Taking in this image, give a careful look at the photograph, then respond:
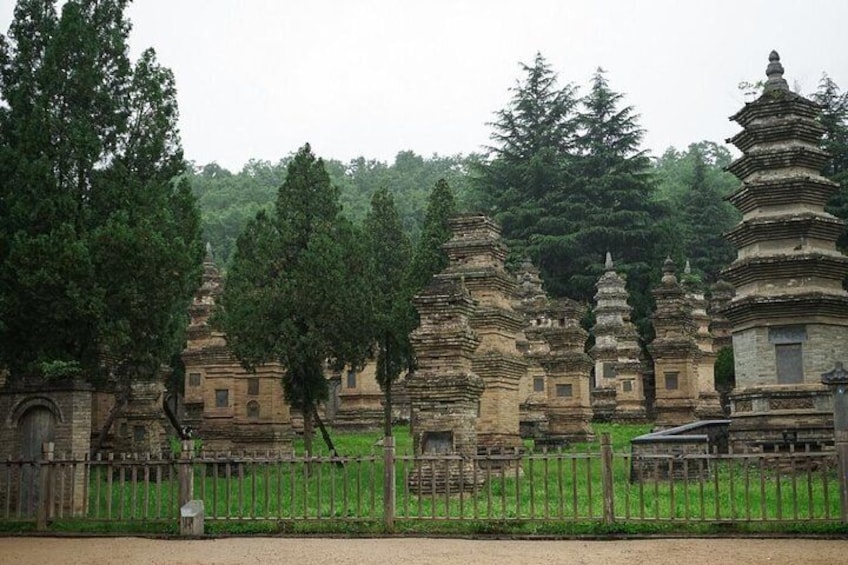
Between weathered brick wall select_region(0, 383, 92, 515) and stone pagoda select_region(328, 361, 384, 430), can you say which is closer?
weathered brick wall select_region(0, 383, 92, 515)

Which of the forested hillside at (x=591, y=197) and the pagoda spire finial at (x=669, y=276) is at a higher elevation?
the forested hillside at (x=591, y=197)

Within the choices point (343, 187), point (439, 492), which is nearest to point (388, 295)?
point (439, 492)

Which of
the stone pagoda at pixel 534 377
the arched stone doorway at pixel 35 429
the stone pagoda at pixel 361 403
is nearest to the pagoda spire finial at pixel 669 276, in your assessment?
the stone pagoda at pixel 534 377

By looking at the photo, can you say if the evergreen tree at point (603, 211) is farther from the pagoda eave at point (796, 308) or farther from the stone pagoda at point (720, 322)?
the pagoda eave at point (796, 308)

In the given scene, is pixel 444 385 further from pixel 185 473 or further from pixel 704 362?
pixel 704 362

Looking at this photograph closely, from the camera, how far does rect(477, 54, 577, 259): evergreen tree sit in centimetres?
5762

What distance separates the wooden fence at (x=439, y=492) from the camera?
46.1 ft

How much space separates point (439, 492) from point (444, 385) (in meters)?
2.21

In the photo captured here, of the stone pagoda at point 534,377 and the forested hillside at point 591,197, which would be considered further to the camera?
the forested hillside at point 591,197

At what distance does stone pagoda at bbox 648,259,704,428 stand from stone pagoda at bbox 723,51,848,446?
11.4 meters

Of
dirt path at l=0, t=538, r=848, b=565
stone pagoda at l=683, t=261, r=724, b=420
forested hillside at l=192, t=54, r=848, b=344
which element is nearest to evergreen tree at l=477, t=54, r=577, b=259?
forested hillside at l=192, t=54, r=848, b=344

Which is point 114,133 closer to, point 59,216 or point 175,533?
point 59,216

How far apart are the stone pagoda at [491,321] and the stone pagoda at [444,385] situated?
2799 millimetres

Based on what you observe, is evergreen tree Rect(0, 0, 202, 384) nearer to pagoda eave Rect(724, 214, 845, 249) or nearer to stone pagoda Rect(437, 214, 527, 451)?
stone pagoda Rect(437, 214, 527, 451)
